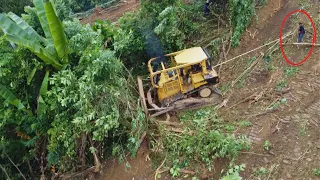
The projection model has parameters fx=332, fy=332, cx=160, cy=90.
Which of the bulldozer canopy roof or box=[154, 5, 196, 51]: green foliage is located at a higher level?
box=[154, 5, 196, 51]: green foliage

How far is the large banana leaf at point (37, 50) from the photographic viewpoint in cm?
665

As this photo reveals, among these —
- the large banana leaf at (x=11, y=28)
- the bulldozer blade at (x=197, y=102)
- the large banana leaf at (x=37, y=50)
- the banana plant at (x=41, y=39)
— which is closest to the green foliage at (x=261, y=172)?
the bulldozer blade at (x=197, y=102)

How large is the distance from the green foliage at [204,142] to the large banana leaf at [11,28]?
4054mm

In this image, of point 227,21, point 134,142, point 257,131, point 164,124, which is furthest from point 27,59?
point 227,21

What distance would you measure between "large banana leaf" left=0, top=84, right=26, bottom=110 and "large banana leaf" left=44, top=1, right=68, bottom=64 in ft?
4.37

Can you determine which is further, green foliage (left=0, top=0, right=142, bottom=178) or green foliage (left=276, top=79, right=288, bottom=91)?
green foliage (left=276, top=79, right=288, bottom=91)

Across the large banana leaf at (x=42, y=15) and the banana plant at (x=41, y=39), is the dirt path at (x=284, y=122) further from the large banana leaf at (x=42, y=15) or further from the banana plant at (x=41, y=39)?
the large banana leaf at (x=42, y=15)

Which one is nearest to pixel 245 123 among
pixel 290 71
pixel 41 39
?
pixel 290 71

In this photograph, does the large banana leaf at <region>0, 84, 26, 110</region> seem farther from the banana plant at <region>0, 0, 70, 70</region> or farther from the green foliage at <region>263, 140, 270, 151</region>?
the green foliage at <region>263, 140, 270, 151</region>

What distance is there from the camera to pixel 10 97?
23.4 feet

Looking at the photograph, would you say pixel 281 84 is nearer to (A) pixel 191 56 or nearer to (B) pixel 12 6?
(A) pixel 191 56

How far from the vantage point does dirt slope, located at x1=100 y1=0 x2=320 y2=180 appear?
7496 millimetres

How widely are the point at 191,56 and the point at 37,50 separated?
4.45 meters

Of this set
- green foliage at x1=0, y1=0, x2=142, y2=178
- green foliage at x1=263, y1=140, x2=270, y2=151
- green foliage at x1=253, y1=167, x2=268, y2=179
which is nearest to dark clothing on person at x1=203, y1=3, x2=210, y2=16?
green foliage at x1=0, y1=0, x2=142, y2=178
